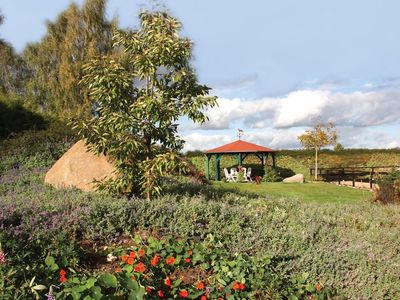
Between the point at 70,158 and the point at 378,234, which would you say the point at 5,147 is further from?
the point at 378,234

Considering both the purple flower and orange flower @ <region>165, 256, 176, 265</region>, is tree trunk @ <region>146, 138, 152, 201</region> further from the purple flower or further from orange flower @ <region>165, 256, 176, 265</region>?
the purple flower

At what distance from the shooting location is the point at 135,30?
8344 millimetres

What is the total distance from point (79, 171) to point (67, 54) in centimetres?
2279

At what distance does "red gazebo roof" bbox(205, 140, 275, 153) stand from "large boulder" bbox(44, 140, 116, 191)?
17728mm

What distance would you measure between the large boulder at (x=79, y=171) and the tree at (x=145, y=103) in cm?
185

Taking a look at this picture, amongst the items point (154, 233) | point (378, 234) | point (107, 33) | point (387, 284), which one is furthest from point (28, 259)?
point (107, 33)

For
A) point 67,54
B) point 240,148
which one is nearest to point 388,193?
point 240,148

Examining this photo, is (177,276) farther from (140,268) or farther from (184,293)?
(140,268)

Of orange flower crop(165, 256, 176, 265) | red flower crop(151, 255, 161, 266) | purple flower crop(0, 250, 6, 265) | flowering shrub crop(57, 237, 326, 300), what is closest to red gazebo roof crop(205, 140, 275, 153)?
flowering shrub crop(57, 237, 326, 300)

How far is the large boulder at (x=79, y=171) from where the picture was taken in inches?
383

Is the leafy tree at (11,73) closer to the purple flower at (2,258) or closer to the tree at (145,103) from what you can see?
the tree at (145,103)

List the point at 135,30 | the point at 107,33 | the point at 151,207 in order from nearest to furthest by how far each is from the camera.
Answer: the point at 151,207 < the point at 135,30 < the point at 107,33

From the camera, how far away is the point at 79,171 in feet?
32.7

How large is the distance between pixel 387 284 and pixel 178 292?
2486mm
